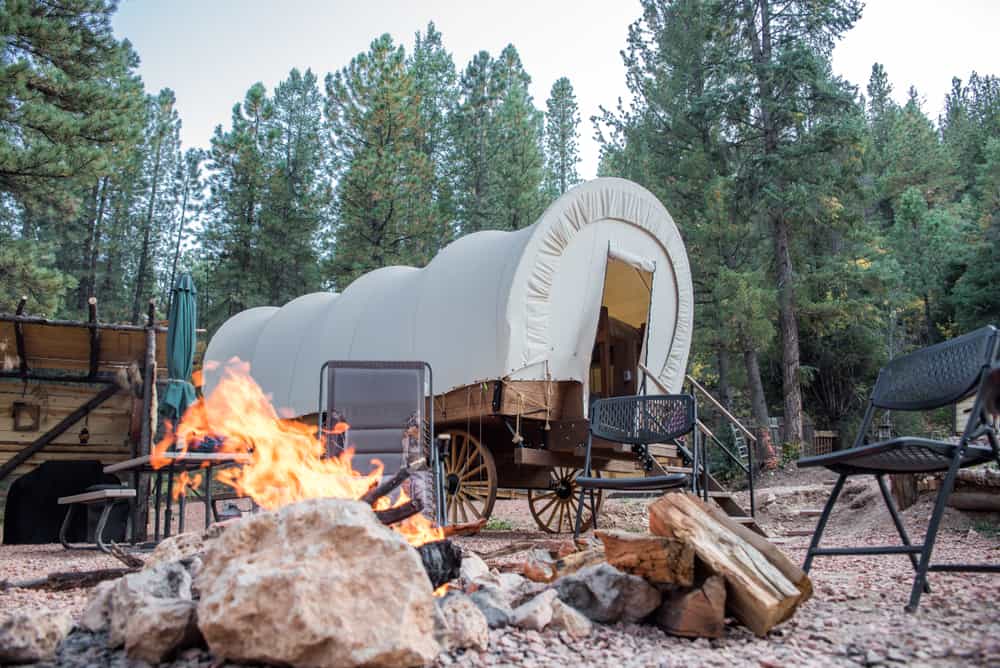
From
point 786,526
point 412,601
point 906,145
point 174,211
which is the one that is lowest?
point 786,526

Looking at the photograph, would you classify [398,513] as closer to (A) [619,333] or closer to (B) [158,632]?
(B) [158,632]

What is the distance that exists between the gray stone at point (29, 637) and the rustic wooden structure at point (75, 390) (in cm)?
609

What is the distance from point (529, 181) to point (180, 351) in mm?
15785

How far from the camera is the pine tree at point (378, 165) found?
19.2m

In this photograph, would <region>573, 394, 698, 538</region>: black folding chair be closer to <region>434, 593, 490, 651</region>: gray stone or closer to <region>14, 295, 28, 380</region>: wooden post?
<region>434, 593, 490, 651</region>: gray stone

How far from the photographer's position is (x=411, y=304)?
7707 millimetres

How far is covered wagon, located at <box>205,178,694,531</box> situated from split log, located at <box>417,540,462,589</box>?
3.12m

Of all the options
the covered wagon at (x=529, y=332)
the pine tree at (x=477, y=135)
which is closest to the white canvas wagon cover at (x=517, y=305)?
the covered wagon at (x=529, y=332)

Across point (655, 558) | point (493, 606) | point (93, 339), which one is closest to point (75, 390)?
point (93, 339)

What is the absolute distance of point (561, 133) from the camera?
1134 inches

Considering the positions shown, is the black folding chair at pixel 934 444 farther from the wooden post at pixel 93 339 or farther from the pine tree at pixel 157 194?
the pine tree at pixel 157 194

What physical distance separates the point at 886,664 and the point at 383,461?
14.7 ft

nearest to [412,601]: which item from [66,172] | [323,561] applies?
[323,561]

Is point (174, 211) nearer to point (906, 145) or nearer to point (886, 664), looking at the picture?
point (906, 145)
